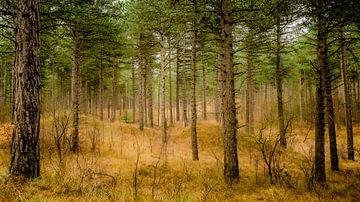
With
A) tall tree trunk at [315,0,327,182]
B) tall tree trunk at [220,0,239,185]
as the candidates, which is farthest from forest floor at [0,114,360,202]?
tall tree trunk at [220,0,239,185]

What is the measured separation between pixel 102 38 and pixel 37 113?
9420 mm

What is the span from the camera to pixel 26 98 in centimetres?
543

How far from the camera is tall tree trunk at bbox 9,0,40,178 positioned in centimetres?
537

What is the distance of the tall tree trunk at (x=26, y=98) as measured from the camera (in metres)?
5.37

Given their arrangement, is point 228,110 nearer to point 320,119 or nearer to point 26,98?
point 320,119

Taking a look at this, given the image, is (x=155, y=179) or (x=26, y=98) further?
(x=155, y=179)

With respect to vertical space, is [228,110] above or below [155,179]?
above

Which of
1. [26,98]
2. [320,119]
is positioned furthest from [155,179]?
[320,119]

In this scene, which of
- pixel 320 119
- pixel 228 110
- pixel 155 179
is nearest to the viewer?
pixel 228 110

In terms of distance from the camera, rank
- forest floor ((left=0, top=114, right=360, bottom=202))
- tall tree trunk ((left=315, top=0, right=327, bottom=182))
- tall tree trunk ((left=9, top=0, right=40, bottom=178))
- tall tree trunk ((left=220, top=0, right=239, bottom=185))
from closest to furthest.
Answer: forest floor ((left=0, top=114, right=360, bottom=202))
tall tree trunk ((left=9, top=0, right=40, bottom=178))
tall tree trunk ((left=220, top=0, right=239, bottom=185))
tall tree trunk ((left=315, top=0, right=327, bottom=182))

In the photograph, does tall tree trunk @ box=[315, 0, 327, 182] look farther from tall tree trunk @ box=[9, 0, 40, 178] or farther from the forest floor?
tall tree trunk @ box=[9, 0, 40, 178]

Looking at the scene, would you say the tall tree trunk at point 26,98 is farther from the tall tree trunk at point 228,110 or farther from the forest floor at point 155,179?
the tall tree trunk at point 228,110

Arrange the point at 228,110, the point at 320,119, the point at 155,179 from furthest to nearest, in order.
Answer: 1. the point at 320,119
2. the point at 155,179
3. the point at 228,110

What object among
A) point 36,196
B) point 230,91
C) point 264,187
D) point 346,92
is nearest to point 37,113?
point 36,196
